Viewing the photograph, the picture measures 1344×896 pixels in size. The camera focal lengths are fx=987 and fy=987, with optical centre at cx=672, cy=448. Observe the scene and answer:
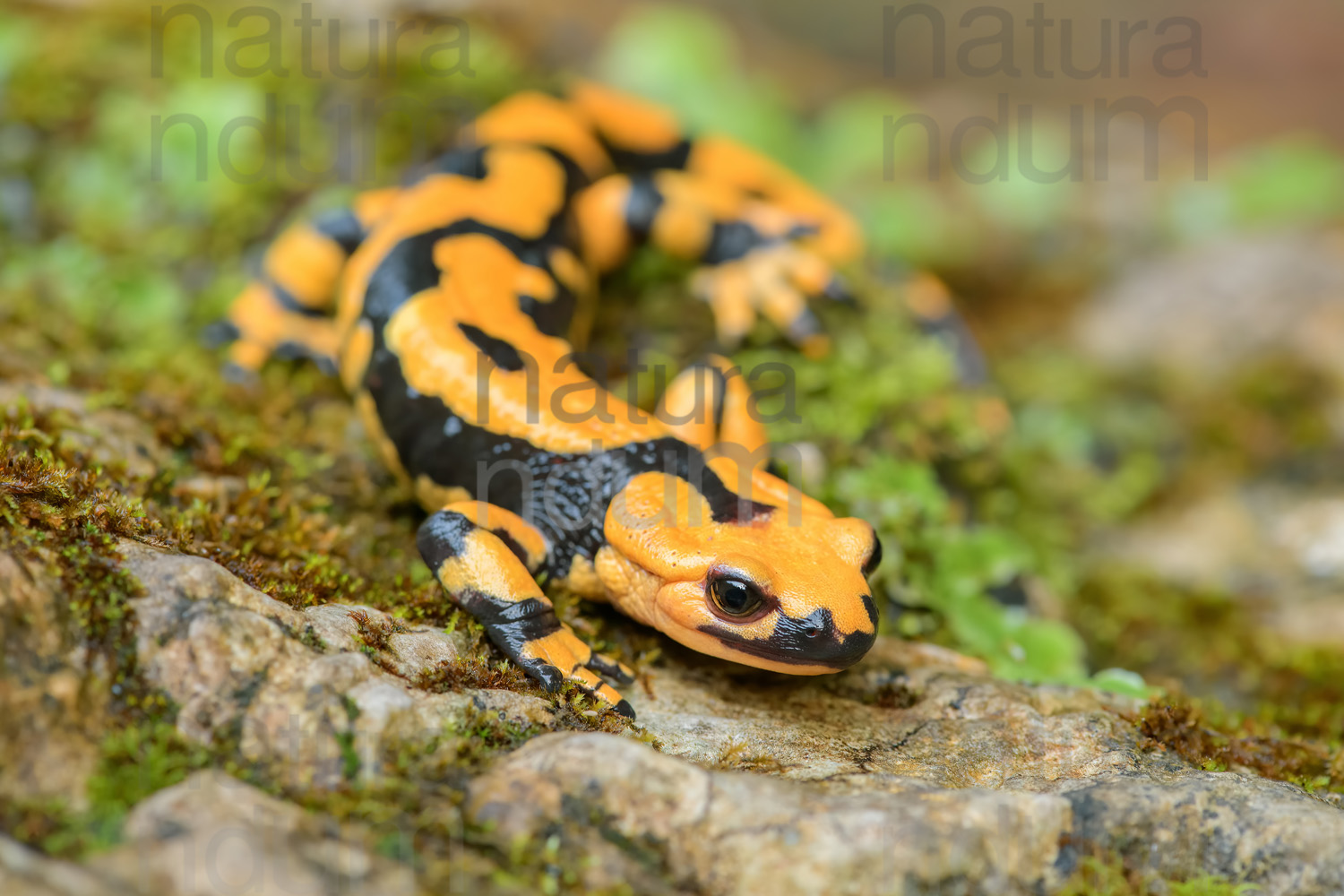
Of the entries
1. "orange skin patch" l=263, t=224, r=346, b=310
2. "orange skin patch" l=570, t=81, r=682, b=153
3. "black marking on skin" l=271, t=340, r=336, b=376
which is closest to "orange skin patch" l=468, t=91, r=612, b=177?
"orange skin patch" l=570, t=81, r=682, b=153

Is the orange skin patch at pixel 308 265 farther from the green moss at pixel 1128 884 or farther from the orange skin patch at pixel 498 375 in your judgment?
the green moss at pixel 1128 884

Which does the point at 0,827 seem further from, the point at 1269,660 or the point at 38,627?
the point at 1269,660

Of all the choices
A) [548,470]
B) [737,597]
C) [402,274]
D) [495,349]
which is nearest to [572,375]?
[495,349]

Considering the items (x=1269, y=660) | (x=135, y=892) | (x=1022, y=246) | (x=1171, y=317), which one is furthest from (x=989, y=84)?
(x=135, y=892)

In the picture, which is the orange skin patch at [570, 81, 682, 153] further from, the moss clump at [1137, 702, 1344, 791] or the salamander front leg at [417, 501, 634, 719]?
the moss clump at [1137, 702, 1344, 791]

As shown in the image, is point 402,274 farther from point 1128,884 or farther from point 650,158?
point 1128,884

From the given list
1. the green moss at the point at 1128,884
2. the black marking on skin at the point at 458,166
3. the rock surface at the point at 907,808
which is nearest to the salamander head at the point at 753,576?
the rock surface at the point at 907,808
